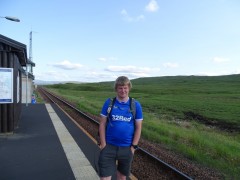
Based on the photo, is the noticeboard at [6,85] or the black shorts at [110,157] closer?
the black shorts at [110,157]

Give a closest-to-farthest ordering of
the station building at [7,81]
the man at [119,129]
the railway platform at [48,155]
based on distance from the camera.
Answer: the man at [119,129] < the railway platform at [48,155] < the station building at [7,81]

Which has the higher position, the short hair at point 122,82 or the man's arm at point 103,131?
the short hair at point 122,82

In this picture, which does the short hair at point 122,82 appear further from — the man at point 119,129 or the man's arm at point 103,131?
the man's arm at point 103,131

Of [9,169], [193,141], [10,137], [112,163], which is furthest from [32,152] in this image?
[193,141]

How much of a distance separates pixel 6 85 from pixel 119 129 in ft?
25.9

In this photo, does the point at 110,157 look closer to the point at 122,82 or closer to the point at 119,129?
the point at 119,129

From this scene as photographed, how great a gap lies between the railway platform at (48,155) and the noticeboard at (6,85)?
1317 mm

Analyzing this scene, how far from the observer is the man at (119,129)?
13.2 feet

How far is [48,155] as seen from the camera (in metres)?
8.05

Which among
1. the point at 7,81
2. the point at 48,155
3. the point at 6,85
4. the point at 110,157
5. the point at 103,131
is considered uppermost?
the point at 7,81

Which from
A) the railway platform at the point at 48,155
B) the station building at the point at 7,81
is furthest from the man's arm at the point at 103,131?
the station building at the point at 7,81

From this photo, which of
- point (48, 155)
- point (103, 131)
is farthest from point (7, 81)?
point (103, 131)

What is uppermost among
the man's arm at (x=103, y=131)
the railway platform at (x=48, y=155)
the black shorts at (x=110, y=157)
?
the man's arm at (x=103, y=131)

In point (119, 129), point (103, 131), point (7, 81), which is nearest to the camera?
point (119, 129)
